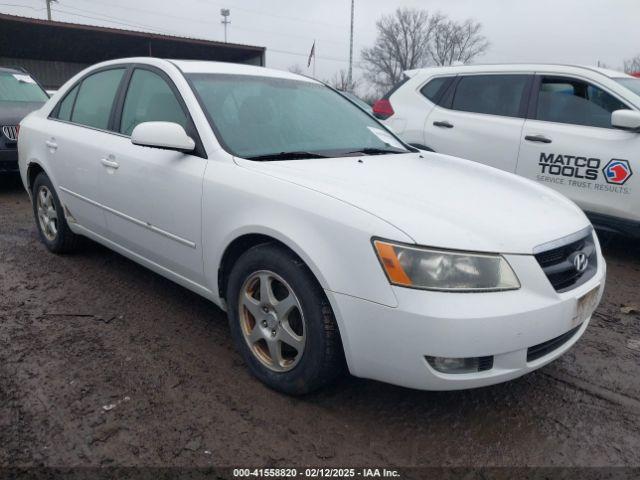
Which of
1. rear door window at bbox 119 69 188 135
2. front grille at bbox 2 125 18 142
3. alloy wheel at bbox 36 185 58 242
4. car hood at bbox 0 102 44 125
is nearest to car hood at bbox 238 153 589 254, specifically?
rear door window at bbox 119 69 188 135

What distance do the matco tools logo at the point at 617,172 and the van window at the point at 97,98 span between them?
13.2 ft

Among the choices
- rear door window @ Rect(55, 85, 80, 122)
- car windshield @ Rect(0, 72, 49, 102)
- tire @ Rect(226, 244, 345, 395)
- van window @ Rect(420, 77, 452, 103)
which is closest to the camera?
tire @ Rect(226, 244, 345, 395)

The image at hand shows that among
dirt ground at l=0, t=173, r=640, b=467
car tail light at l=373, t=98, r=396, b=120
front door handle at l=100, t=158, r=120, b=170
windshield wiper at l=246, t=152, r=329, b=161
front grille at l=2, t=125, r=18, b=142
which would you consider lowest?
dirt ground at l=0, t=173, r=640, b=467

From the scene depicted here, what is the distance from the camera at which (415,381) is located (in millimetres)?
2074

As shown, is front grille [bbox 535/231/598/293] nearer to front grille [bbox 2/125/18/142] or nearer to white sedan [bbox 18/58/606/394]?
white sedan [bbox 18/58/606/394]

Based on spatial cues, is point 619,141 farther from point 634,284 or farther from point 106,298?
point 106,298

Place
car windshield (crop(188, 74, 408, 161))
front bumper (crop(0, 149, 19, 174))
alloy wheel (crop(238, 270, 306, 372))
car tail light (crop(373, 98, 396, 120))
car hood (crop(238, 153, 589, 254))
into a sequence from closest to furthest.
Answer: car hood (crop(238, 153, 589, 254)), alloy wheel (crop(238, 270, 306, 372)), car windshield (crop(188, 74, 408, 161)), car tail light (crop(373, 98, 396, 120)), front bumper (crop(0, 149, 19, 174))

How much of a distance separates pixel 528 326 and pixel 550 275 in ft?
0.87

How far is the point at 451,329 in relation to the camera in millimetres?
1942

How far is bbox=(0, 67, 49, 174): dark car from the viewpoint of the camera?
6883 millimetres

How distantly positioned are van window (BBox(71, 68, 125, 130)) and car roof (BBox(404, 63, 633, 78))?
11.8 feet

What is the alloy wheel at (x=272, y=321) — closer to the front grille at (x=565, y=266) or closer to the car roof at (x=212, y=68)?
the front grille at (x=565, y=266)

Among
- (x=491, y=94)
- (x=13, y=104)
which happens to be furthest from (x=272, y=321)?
A: (x=13, y=104)

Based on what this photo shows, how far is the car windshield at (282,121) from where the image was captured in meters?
2.85
